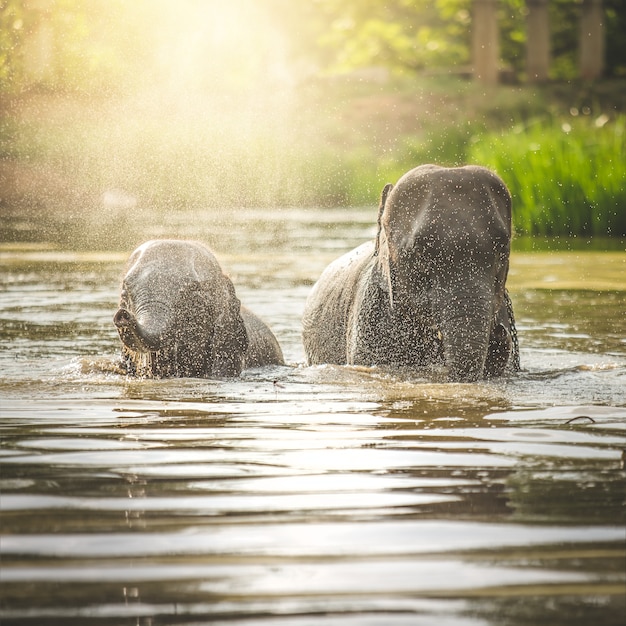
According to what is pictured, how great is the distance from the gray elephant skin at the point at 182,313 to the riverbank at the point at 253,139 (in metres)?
19.1

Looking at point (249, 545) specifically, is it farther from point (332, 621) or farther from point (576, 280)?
point (576, 280)

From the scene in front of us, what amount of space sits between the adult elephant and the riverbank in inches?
760

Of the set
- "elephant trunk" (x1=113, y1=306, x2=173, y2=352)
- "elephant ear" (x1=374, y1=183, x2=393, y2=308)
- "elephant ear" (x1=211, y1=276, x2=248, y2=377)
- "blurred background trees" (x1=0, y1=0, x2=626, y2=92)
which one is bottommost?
"elephant ear" (x1=211, y1=276, x2=248, y2=377)

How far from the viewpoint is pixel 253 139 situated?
34.3 m

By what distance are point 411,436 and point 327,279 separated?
4.13 m

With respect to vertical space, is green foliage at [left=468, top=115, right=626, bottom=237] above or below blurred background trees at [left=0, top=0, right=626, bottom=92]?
below

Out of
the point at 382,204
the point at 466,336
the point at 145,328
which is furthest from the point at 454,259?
the point at 145,328

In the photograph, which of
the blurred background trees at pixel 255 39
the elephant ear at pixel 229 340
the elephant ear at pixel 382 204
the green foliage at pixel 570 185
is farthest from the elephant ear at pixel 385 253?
the blurred background trees at pixel 255 39

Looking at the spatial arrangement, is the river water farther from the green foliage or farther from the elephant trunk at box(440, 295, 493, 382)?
the green foliage

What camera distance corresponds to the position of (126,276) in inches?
339

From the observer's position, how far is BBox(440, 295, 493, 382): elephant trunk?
24.9 feet

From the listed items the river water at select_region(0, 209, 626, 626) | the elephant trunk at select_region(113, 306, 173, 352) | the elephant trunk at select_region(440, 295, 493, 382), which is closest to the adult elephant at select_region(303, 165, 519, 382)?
the elephant trunk at select_region(440, 295, 493, 382)

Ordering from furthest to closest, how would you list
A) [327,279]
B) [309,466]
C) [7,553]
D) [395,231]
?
1. [327,279]
2. [395,231]
3. [309,466]
4. [7,553]

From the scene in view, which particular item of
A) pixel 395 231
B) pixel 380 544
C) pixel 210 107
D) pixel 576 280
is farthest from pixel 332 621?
pixel 210 107
